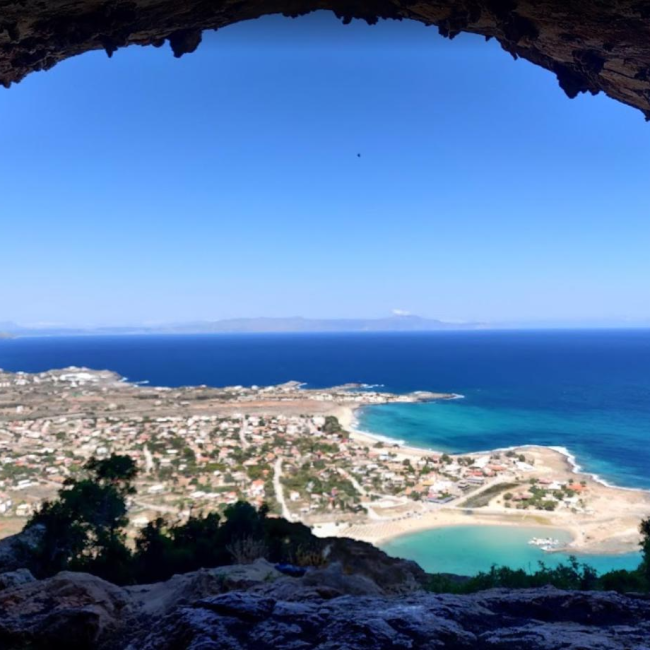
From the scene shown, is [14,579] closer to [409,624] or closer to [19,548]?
[19,548]

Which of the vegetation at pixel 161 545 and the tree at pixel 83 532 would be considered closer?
the vegetation at pixel 161 545

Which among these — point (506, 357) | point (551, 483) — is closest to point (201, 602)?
point (551, 483)

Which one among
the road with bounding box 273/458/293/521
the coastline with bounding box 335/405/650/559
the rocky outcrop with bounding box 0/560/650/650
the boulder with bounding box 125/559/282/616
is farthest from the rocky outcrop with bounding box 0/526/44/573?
the coastline with bounding box 335/405/650/559

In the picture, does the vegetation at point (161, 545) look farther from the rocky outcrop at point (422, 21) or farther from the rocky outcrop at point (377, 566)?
the rocky outcrop at point (422, 21)

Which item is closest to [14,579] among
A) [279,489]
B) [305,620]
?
[305,620]

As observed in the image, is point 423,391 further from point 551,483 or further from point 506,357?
point 506,357

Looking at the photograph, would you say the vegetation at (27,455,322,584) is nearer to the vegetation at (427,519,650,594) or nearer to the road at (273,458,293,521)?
the vegetation at (427,519,650,594)

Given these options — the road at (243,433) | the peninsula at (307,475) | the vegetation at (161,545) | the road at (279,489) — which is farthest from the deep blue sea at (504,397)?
the vegetation at (161,545)
